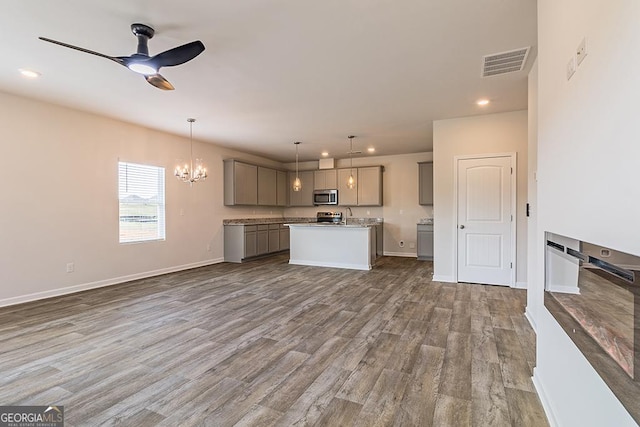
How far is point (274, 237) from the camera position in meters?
8.28

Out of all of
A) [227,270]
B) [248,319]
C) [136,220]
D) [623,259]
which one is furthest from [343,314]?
[136,220]

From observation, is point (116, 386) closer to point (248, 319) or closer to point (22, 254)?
point (248, 319)

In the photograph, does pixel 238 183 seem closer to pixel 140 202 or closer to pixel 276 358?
pixel 140 202

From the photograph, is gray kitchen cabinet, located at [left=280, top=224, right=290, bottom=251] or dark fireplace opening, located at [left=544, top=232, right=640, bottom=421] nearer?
dark fireplace opening, located at [left=544, top=232, right=640, bottom=421]

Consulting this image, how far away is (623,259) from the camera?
985 mm

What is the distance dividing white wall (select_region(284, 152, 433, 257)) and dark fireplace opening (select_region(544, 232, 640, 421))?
6302mm

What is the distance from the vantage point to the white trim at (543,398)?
167 centimetres

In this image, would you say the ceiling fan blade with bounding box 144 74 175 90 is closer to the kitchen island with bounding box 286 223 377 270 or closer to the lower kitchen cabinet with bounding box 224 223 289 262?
the kitchen island with bounding box 286 223 377 270

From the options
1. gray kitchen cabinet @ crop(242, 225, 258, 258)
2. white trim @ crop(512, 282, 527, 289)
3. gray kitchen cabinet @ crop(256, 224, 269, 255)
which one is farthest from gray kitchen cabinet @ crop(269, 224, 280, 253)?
white trim @ crop(512, 282, 527, 289)

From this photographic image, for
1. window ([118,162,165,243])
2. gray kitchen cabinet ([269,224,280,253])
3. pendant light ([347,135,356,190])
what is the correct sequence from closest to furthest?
window ([118,162,165,243]) < pendant light ([347,135,356,190]) < gray kitchen cabinet ([269,224,280,253])

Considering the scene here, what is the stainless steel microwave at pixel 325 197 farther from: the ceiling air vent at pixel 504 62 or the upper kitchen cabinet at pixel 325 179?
the ceiling air vent at pixel 504 62

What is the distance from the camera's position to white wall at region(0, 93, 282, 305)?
3955 mm

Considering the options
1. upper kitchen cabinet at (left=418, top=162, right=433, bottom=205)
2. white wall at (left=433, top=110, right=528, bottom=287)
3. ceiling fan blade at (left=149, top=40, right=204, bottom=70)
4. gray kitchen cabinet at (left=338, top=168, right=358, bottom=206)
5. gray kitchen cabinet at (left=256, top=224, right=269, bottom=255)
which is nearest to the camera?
ceiling fan blade at (left=149, top=40, right=204, bottom=70)

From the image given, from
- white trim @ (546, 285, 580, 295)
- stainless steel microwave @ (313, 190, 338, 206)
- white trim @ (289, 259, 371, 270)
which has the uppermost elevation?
stainless steel microwave @ (313, 190, 338, 206)
